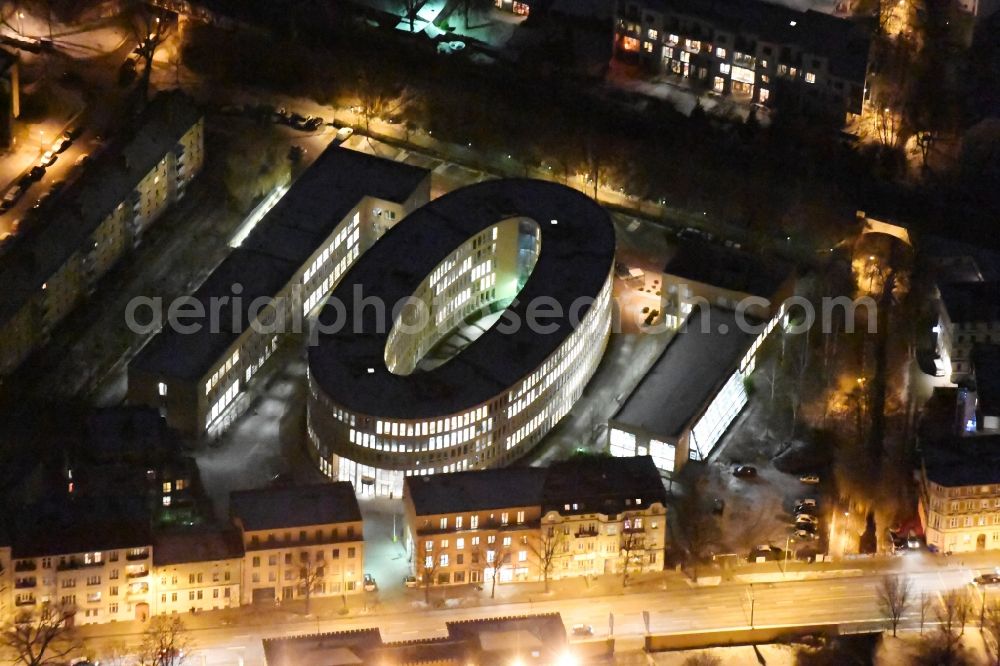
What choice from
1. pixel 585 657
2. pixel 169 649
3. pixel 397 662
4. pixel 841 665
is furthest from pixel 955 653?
pixel 169 649

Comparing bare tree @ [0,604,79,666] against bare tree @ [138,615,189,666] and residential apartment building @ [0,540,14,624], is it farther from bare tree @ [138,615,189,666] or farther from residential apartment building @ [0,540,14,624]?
bare tree @ [138,615,189,666]

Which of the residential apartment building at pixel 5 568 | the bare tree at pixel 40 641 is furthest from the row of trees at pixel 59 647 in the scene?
the residential apartment building at pixel 5 568

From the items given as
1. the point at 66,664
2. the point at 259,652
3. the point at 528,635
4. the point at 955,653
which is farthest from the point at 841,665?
the point at 66,664

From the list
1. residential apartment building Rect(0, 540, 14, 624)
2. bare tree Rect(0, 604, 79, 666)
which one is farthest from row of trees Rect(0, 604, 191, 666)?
residential apartment building Rect(0, 540, 14, 624)

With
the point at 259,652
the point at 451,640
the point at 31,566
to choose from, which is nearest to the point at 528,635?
the point at 451,640

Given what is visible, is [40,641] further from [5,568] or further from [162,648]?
[162,648]

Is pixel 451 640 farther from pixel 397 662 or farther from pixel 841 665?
pixel 841 665

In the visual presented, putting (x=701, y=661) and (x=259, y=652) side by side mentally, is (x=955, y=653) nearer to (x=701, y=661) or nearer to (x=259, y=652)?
(x=701, y=661)
